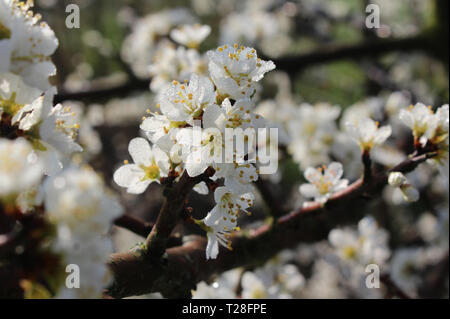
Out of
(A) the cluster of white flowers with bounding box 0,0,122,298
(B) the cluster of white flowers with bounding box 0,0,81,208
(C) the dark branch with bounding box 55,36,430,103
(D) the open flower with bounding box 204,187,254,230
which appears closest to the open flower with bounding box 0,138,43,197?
(A) the cluster of white flowers with bounding box 0,0,122,298

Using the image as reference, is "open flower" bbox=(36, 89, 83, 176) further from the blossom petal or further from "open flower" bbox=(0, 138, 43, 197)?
"open flower" bbox=(0, 138, 43, 197)

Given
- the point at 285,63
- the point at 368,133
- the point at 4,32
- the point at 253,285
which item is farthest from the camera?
the point at 285,63

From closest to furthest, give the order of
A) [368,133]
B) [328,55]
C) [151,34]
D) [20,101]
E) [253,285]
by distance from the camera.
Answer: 1. [20,101]
2. [368,133]
3. [253,285]
4. [328,55]
5. [151,34]

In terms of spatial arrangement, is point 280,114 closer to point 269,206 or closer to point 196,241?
point 269,206

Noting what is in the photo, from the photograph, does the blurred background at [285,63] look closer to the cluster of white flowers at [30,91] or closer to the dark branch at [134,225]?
the dark branch at [134,225]

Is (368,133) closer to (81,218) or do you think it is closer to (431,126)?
(431,126)

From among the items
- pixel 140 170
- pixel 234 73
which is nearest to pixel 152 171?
pixel 140 170

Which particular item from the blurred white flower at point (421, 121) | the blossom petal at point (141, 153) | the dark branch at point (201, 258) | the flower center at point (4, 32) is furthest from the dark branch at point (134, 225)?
the blurred white flower at point (421, 121)
